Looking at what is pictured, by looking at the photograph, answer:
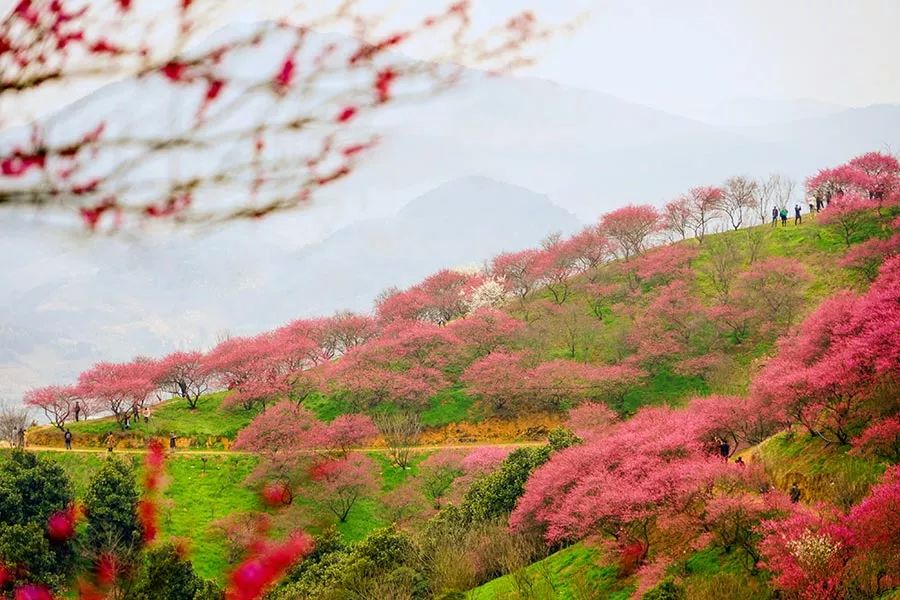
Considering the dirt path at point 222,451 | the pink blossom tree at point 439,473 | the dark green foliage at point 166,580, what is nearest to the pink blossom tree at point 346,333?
the dirt path at point 222,451

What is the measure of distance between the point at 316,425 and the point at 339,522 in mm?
6128

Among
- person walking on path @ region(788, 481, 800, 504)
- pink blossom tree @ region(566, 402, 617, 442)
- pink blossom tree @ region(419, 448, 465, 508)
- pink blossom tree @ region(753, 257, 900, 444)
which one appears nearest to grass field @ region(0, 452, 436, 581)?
pink blossom tree @ region(419, 448, 465, 508)

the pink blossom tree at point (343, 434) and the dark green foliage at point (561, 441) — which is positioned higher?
the dark green foliage at point (561, 441)

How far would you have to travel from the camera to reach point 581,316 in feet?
164

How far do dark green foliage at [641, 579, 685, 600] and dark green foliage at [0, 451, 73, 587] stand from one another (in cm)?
2281

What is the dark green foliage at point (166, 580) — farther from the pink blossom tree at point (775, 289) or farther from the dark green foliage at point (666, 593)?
the pink blossom tree at point (775, 289)

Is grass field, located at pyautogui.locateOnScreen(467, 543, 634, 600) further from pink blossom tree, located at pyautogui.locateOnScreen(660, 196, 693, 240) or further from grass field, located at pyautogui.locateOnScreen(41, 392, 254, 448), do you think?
pink blossom tree, located at pyautogui.locateOnScreen(660, 196, 693, 240)

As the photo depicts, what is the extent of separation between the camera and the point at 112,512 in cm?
2847

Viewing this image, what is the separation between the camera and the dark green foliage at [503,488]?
2403 cm

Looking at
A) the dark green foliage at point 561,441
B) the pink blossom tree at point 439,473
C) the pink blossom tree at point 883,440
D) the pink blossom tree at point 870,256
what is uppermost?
the pink blossom tree at point 870,256

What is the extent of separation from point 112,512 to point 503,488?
707 inches

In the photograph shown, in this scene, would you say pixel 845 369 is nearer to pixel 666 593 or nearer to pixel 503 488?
pixel 666 593

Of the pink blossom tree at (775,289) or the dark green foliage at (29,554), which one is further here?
the pink blossom tree at (775,289)

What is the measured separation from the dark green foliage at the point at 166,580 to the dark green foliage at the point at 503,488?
1027cm
